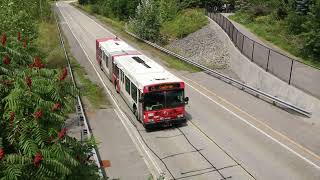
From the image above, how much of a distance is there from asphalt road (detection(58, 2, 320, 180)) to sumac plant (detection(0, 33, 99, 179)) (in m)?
9.26

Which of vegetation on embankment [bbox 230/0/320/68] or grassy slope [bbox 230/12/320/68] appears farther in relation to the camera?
grassy slope [bbox 230/12/320/68]

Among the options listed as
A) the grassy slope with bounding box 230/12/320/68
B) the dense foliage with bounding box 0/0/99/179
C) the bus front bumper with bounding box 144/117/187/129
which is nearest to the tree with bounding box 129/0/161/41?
the grassy slope with bounding box 230/12/320/68

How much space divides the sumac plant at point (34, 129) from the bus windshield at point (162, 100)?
11.8 m

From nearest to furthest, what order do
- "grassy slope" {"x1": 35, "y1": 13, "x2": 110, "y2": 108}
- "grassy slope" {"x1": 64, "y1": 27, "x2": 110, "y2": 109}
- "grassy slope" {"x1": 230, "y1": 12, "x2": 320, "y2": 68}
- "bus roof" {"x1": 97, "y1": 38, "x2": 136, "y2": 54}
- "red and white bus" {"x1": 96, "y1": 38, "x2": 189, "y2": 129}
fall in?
"red and white bus" {"x1": 96, "y1": 38, "x2": 189, "y2": 129}, "grassy slope" {"x1": 64, "y1": 27, "x2": 110, "y2": 109}, "grassy slope" {"x1": 35, "y1": 13, "x2": 110, "y2": 108}, "bus roof" {"x1": 97, "y1": 38, "x2": 136, "y2": 54}, "grassy slope" {"x1": 230, "y1": 12, "x2": 320, "y2": 68}

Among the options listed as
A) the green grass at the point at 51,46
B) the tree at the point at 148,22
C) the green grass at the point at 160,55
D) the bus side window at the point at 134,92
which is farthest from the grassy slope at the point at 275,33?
the green grass at the point at 51,46

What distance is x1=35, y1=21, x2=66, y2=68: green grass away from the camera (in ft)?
115

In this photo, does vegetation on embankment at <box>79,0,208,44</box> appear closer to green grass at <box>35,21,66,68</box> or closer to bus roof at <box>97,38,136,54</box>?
green grass at <box>35,21,66,68</box>

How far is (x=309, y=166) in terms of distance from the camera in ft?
55.5

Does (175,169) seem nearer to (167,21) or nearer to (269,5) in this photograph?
(269,5)

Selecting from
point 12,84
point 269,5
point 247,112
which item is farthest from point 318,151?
point 269,5

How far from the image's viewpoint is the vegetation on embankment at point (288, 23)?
3133 centimetres

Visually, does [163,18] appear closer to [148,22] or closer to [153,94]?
[148,22]

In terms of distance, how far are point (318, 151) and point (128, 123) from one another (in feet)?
32.6

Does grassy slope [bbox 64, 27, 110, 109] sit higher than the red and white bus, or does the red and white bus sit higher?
the red and white bus
